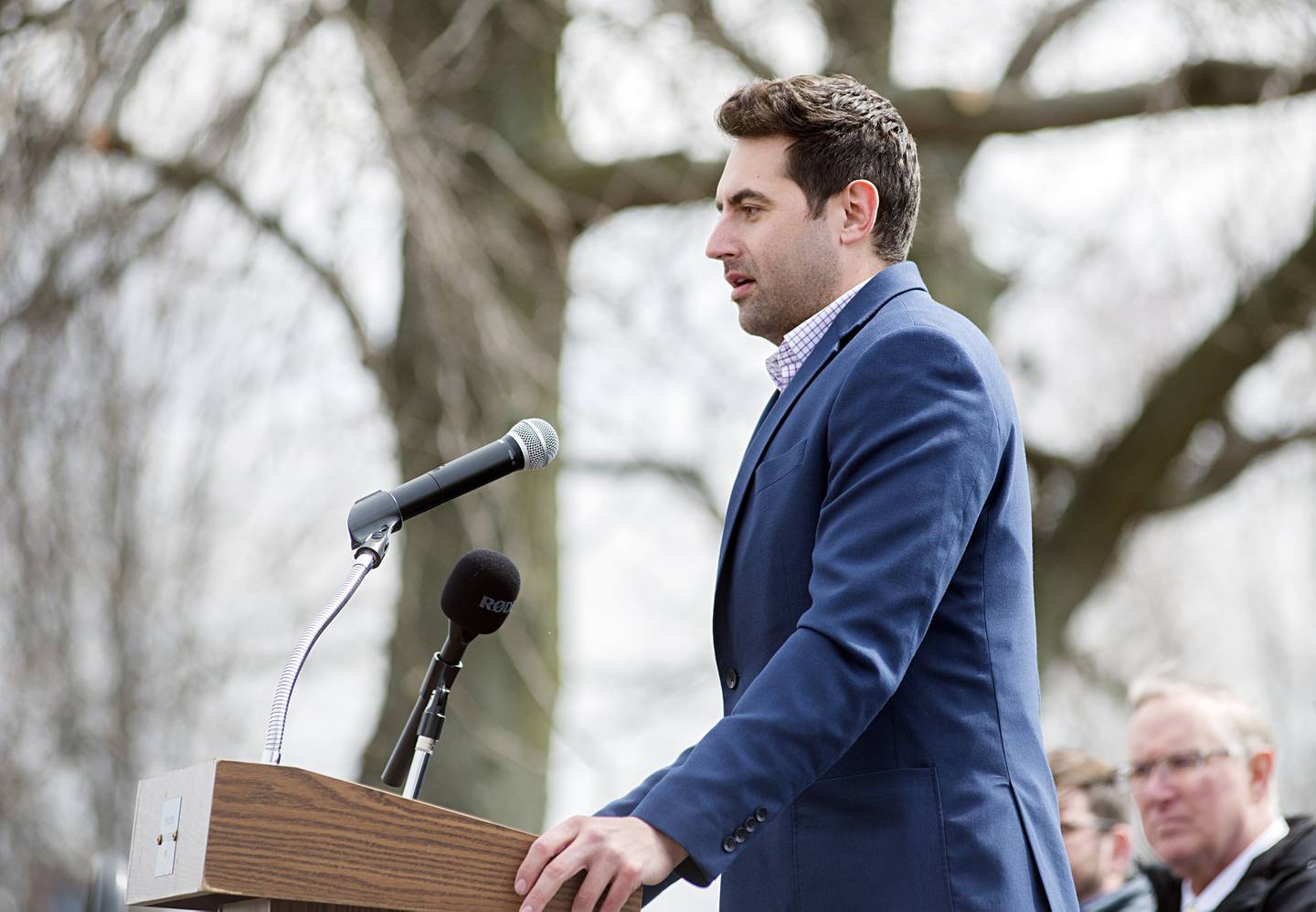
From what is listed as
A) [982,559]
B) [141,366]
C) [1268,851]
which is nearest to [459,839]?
[982,559]

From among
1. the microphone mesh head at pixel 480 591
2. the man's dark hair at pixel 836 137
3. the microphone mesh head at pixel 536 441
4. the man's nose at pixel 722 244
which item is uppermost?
the man's dark hair at pixel 836 137

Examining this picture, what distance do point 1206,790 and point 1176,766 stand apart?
0.11m

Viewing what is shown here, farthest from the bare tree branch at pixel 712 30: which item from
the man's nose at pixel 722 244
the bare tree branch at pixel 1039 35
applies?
the man's nose at pixel 722 244

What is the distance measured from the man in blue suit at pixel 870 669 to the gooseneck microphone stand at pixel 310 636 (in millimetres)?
392

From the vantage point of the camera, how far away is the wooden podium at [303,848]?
182cm

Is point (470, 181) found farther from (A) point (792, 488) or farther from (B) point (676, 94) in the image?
(A) point (792, 488)

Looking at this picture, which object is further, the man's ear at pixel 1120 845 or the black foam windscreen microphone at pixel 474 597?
the man's ear at pixel 1120 845

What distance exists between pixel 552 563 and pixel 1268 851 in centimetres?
411

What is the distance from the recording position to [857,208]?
2.71 m

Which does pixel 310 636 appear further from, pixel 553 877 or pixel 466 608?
pixel 553 877

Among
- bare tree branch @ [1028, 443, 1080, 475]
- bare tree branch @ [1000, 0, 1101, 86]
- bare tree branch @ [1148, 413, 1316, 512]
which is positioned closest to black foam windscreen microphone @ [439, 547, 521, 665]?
bare tree branch @ [1000, 0, 1101, 86]

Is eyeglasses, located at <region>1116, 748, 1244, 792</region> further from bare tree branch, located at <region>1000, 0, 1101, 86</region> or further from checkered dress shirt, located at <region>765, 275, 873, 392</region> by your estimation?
bare tree branch, located at <region>1000, 0, 1101, 86</region>

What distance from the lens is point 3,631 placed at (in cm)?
923

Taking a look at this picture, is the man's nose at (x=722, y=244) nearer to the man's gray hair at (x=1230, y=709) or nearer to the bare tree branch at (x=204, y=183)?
the man's gray hair at (x=1230, y=709)
